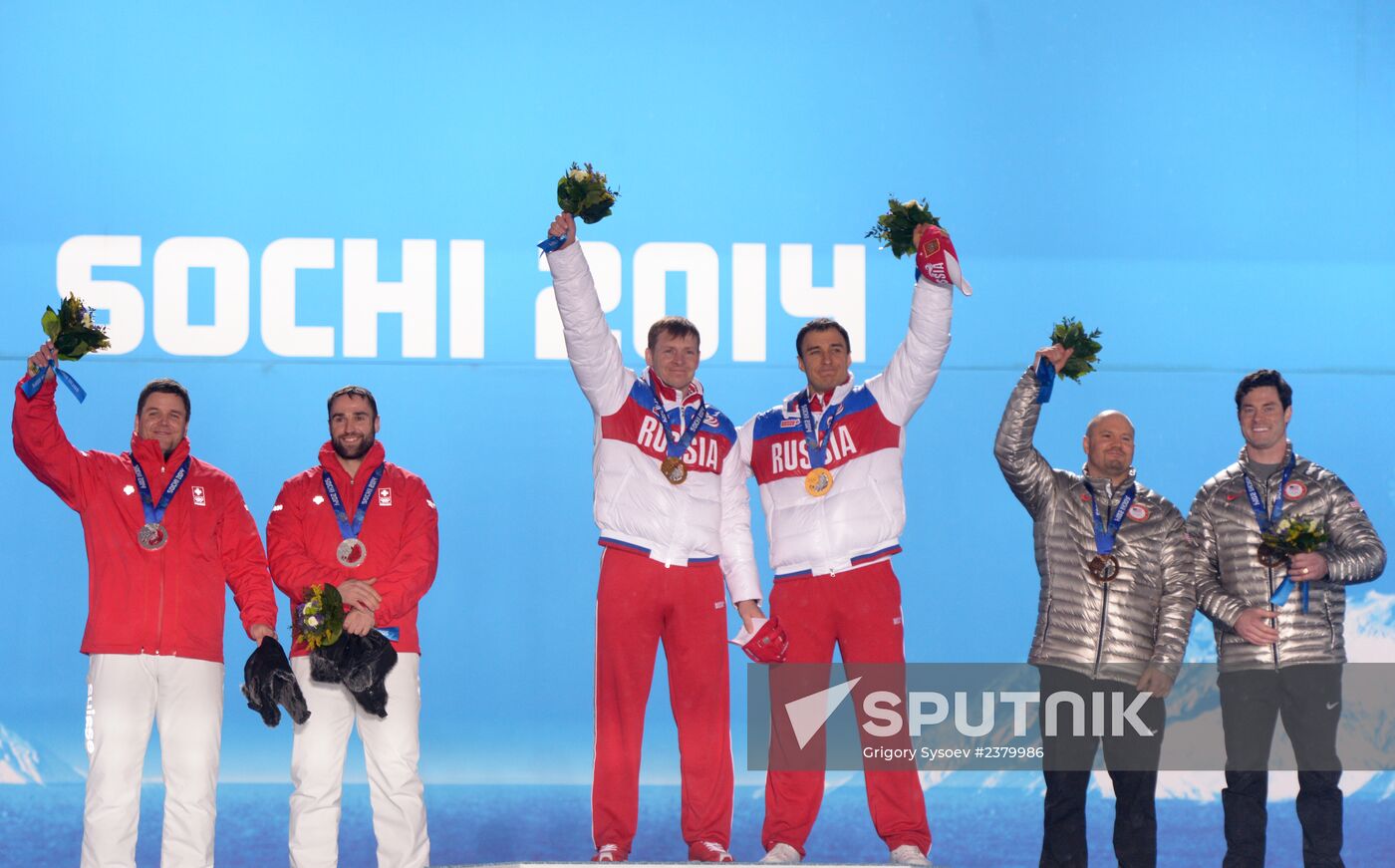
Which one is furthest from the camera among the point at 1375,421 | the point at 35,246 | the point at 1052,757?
the point at 1375,421

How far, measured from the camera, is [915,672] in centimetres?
552

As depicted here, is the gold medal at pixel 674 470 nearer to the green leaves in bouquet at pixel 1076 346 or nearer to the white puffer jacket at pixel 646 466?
the white puffer jacket at pixel 646 466

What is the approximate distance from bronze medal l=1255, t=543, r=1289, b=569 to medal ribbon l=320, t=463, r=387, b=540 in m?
2.69

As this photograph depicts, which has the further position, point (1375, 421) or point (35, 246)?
point (1375, 421)

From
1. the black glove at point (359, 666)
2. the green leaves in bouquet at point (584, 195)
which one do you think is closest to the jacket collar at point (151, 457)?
the black glove at point (359, 666)

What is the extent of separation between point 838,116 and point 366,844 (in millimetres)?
3165

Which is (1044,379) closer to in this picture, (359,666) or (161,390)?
(359,666)

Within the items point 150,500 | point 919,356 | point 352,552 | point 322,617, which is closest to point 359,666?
point 322,617

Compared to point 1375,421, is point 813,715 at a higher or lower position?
lower

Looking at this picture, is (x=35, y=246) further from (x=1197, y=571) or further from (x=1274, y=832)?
(x=1274, y=832)

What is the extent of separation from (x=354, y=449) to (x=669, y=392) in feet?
3.21

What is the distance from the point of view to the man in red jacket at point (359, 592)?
175 inches

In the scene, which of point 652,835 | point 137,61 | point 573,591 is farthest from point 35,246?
point 652,835

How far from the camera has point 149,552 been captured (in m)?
4.44
